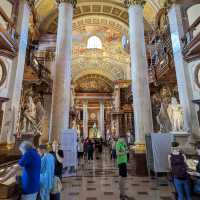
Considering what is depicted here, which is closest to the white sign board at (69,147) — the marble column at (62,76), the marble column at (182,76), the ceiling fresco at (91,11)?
the marble column at (62,76)

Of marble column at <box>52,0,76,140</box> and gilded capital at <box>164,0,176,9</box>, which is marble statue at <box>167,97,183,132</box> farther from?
gilded capital at <box>164,0,176,9</box>

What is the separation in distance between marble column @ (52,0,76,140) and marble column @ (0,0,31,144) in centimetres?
135

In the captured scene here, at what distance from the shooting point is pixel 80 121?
29766mm

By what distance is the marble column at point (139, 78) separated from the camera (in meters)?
6.78

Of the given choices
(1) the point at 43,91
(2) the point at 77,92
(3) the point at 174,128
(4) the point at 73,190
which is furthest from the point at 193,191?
(2) the point at 77,92

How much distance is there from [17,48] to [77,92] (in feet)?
70.4

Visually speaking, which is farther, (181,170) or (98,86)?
(98,86)

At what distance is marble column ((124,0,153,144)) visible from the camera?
678cm

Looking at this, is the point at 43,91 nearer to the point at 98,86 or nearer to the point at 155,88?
the point at 155,88

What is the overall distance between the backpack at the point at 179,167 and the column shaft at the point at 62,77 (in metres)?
4.39

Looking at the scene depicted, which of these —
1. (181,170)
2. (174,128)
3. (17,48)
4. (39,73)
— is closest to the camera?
(181,170)

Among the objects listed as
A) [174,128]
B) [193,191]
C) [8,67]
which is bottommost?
[193,191]

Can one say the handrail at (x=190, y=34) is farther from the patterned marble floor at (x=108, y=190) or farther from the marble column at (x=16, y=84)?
the marble column at (x=16, y=84)

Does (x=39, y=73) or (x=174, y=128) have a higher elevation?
(x=39, y=73)
